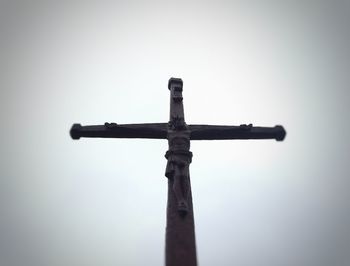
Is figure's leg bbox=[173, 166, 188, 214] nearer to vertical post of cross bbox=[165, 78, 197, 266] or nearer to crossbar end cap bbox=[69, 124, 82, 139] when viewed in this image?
vertical post of cross bbox=[165, 78, 197, 266]

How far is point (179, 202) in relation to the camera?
498 cm

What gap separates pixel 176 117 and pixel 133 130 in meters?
0.85

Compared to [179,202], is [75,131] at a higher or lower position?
higher

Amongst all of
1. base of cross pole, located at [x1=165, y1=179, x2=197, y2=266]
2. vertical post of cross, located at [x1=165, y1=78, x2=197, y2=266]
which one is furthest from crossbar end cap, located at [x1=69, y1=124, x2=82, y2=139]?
base of cross pole, located at [x1=165, y1=179, x2=197, y2=266]

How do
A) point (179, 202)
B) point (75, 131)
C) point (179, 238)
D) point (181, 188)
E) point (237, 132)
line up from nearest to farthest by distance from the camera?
point (179, 238), point (179, 202), point (181, 188), point (75, 131), point (237, 132)

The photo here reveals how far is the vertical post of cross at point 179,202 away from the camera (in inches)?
174

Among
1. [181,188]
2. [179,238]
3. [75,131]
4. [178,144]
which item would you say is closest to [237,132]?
[178,144]

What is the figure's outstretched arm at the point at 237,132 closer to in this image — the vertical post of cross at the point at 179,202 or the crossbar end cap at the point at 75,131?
the vertical post of cross at the point at 179,202

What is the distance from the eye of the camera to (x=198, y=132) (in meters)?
6.75

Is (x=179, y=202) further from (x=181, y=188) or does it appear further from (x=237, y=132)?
(x=237, y=132)

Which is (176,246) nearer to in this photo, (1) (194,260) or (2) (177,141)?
(1) (194,260)

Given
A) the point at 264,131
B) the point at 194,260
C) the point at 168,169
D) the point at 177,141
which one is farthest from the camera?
the point at 264,131

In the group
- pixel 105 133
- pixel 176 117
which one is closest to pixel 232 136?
pixel 176 117

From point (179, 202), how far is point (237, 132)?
2.48 m
